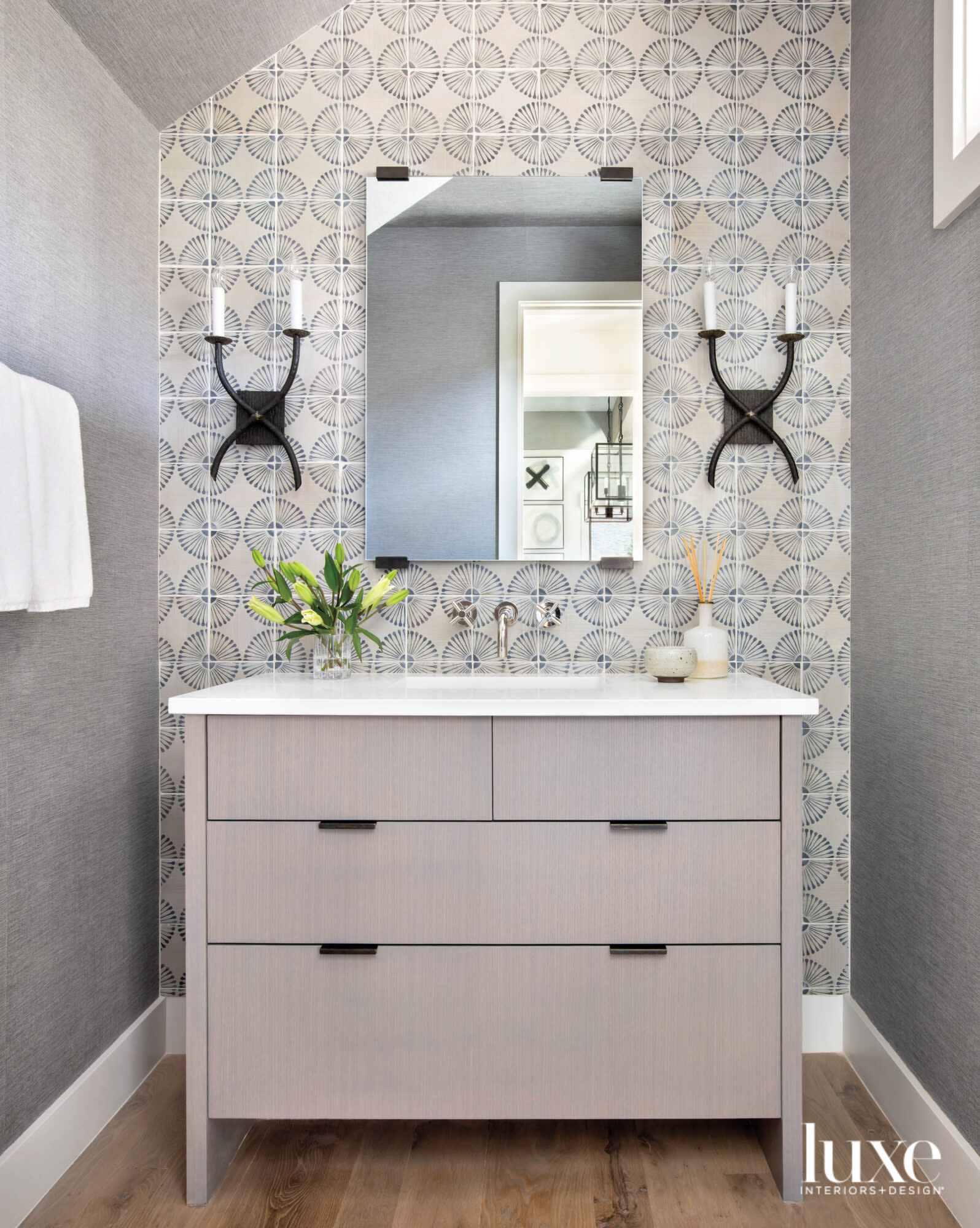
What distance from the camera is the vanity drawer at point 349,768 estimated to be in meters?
1.43

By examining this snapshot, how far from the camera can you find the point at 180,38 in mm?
1726

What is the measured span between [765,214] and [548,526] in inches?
36.5

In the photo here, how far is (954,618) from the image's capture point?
4.68 feet

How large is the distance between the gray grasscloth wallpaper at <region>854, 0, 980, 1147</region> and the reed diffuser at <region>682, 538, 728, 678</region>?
0.33m

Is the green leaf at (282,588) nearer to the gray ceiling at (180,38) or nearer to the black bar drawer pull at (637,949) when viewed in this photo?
the black bar drawer pull at (637,949)

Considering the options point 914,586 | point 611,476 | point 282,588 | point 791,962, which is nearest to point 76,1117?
point 282,588

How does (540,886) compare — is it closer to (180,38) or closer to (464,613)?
(464,613)

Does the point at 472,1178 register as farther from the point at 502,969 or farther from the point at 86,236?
the point at 86,236

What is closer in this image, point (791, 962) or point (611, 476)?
point (791, 962)

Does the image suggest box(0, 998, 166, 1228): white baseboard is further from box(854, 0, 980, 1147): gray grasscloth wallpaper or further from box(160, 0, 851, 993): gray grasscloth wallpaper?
box(854, 0, 980, 1147): gray grasscloth wallpaper

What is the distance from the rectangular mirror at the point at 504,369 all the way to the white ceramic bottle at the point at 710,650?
0.27m

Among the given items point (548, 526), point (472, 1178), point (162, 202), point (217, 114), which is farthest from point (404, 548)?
point (472, 1178)

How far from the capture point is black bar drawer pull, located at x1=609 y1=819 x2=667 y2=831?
1.42 meters

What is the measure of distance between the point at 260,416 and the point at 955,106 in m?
1.54
